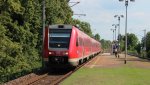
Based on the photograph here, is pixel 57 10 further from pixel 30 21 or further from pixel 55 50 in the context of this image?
pixel 55 50

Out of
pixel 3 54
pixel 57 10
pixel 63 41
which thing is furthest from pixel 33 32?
pixel 63 41

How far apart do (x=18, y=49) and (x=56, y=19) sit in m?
15.5

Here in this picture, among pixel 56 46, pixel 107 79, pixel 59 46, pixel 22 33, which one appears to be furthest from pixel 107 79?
pixel 22 33

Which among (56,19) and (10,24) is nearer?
(10,24)

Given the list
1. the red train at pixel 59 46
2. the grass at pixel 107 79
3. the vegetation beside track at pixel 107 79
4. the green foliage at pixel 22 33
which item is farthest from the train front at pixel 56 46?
the green foliage at pixel 22 33

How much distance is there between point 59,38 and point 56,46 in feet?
1.92

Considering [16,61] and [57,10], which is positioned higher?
[57,10]

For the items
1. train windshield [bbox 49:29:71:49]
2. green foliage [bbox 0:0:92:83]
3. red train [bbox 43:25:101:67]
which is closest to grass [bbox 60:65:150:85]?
red train [bbox 43:25:101:67]

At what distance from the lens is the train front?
29703mm

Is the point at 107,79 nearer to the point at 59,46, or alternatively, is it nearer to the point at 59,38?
the point at 59,46

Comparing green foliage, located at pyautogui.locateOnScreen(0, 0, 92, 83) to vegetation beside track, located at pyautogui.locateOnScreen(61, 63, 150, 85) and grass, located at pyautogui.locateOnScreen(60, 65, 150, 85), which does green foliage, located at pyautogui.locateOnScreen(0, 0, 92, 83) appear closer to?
vegetation beside track, located at pyautogui.locateOnScreen(61, 63, 150, 85)

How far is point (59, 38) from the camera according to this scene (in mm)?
30141

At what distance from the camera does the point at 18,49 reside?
49562 millimetres

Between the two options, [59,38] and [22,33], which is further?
[22,33]
